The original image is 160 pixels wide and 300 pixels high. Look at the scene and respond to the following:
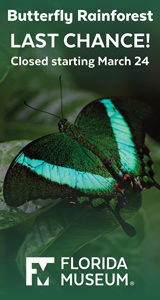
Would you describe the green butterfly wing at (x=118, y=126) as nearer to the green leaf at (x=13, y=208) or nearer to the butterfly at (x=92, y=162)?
the butterfly at (x=92, y=162)

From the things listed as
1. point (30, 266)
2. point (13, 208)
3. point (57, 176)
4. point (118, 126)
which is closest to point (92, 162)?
point (57, 176)

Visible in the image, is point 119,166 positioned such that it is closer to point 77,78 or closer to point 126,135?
point 126,135

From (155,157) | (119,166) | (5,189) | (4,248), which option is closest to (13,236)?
(4,248)

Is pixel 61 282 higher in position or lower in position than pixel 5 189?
lower

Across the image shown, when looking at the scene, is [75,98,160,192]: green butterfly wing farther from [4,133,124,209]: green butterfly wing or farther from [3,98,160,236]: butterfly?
[4,133,124,209]: green butterfly wing

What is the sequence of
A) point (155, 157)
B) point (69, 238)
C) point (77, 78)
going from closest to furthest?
point (69, 238), point (155, 157), point (77, 78)
